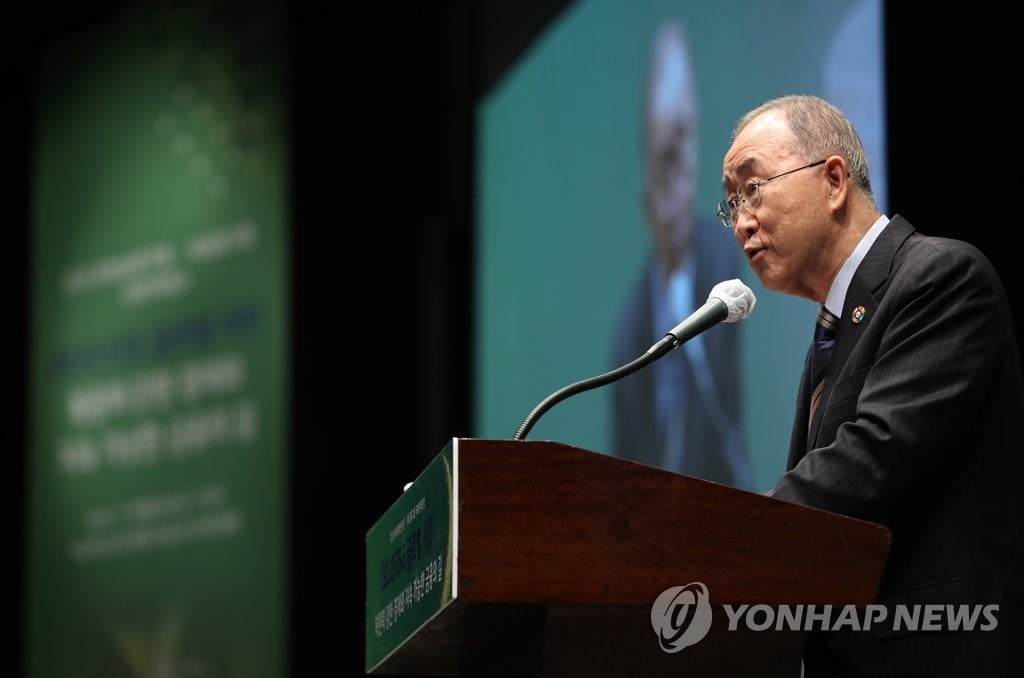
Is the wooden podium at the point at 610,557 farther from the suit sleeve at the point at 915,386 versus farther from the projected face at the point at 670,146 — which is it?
the projected face at the point at 670,146

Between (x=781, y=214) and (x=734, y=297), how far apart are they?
8.7 inches

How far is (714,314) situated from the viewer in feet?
7.23

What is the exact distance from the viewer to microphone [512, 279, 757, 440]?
2.13 metres

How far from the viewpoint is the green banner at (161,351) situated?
19.0 ft

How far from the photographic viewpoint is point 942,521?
2.01 m

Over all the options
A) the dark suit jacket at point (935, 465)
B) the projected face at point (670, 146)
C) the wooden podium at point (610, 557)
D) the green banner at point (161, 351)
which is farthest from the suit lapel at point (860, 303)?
the green banner at point (161, 351)

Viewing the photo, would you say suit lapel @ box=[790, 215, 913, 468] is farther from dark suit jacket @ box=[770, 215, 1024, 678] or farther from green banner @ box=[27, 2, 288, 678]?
green banner @ box=[27, 2, 288, 678]

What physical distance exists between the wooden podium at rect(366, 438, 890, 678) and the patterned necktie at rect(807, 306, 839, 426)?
0.50 meters

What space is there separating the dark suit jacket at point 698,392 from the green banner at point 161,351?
1.93 meters

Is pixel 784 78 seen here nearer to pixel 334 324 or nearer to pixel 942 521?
pixel 942 521

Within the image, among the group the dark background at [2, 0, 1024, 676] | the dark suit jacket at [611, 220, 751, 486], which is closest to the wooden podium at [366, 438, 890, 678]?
the dark suit jacket at [611, 220, 751, 486]

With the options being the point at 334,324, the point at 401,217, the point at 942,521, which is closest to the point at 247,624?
the point at 334,324

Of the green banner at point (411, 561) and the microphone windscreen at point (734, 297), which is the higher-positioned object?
the microphone windscreen at point (734, 297)

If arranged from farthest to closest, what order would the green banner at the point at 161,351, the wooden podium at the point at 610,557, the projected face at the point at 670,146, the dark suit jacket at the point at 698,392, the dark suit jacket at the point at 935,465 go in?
the green banner at the point at 161,351
the projected face at the point at 670,146
the dark suit jacket at the point at 698,392
the dark suit jacket at the point at 935,465
the wooden podium at the point at 610,557
